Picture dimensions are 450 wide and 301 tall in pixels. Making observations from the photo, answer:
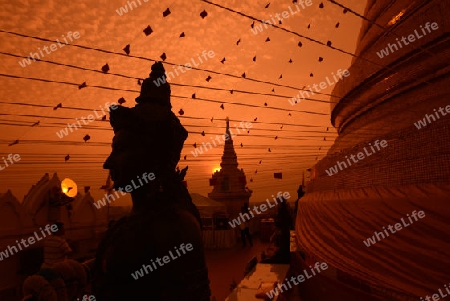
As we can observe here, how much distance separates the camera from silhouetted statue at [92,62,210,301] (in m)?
1.87

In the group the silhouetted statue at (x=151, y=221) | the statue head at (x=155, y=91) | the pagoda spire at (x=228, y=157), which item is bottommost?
the silhouetted statue at (x=151, y=221)

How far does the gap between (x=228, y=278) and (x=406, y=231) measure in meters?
7.11

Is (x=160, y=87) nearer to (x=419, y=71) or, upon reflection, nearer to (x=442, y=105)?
(x=442, y=105)

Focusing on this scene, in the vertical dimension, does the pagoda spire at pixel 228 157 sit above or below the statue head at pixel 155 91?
above

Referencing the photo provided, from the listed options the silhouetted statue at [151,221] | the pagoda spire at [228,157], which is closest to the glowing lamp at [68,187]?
the silhouetted statue at [151,221]

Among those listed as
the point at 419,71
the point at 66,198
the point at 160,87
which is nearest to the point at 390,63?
the point at 419,71

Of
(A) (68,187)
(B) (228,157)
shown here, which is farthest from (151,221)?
(B) (228,157)

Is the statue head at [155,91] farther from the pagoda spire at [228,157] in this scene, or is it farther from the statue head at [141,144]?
the pagoda spire at [228,157]

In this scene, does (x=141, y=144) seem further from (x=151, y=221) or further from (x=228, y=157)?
(x=228, y=157)

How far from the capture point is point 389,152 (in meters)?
4.48

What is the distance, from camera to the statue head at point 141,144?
6.87 feet

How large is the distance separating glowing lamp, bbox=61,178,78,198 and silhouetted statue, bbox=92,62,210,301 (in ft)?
28.7

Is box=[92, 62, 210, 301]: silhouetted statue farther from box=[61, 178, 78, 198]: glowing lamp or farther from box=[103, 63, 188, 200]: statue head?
box=[61, 178, 78, 198]: glowing lamp

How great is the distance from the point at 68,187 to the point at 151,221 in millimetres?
9143
